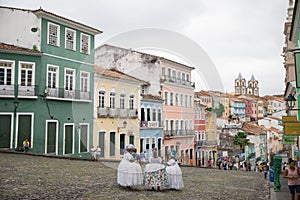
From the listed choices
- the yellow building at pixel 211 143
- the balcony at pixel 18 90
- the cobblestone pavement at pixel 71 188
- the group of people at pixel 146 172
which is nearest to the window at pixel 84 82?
the balcony at pixel 18 90

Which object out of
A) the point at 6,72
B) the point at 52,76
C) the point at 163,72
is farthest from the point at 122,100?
the point at 6,72

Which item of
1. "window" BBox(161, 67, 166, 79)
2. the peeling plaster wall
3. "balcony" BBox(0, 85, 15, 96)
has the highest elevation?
the peeling plaster wall

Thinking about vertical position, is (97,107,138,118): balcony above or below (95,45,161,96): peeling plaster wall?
below

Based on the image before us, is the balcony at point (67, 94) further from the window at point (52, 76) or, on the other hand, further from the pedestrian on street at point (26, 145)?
the pedestrian on street at point (26, 145)

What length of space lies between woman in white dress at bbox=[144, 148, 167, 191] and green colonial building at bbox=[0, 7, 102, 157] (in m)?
11.4

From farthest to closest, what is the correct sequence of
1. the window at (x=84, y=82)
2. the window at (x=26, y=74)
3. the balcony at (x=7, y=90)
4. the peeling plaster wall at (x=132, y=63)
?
the window at (x=84, y=82) → the peeling plaster wall at (x=132, y=63) → the window at (x=26, y=74) → the balcony at (x=7, y=90)

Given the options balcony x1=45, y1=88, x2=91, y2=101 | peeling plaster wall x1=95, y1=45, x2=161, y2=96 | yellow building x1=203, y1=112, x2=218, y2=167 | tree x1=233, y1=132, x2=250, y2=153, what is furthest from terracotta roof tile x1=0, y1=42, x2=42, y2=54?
tree x1=233, y1=132, x2=250, y2=153

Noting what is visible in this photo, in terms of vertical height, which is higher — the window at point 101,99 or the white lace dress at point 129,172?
the window at point 101,99

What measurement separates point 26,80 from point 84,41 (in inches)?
202

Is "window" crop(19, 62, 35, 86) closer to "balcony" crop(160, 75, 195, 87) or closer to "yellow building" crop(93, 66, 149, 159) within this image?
"yellow building" crop(93, 66, 149, 159)

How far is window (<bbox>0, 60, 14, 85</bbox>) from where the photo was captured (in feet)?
61.6

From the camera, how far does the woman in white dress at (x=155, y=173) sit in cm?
870

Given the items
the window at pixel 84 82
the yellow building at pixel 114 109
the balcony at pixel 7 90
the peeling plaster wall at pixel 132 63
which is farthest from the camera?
the window at pixel 84 82

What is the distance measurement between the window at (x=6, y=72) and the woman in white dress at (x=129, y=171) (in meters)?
12.3
